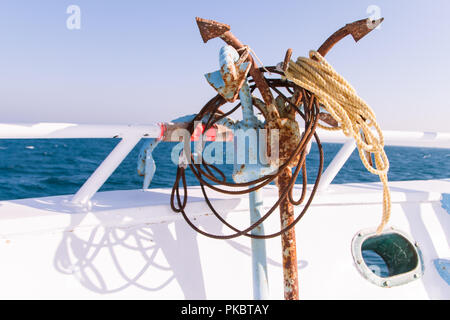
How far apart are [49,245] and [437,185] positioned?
273 centimetres

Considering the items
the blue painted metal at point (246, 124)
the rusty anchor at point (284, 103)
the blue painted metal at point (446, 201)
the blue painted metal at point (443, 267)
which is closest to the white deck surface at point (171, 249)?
the blue painted metal at point (443, 267)

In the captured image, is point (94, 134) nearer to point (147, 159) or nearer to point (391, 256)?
point (147, 159)

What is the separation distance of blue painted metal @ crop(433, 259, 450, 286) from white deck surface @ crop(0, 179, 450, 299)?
0.02m

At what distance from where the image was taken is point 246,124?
50.2 inches

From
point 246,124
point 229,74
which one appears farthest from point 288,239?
point 229,74

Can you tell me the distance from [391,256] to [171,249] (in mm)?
1462

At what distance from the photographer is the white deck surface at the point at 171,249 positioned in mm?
1378

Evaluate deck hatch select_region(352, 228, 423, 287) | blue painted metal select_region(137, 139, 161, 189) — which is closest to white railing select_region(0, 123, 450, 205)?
blue painted metal select_region(137, 139, 161, 189)

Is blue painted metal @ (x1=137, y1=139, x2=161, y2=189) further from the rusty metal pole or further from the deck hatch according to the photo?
the deck hatch

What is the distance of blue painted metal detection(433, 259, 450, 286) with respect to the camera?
1.92m

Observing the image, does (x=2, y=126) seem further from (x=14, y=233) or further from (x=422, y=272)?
(x=422, y=272)

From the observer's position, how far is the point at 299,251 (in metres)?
1.79

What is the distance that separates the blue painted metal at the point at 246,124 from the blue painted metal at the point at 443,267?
4.03 ft

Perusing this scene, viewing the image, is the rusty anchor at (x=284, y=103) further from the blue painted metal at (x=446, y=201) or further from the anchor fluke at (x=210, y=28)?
the blue painted metal at (x=446, y=201)
